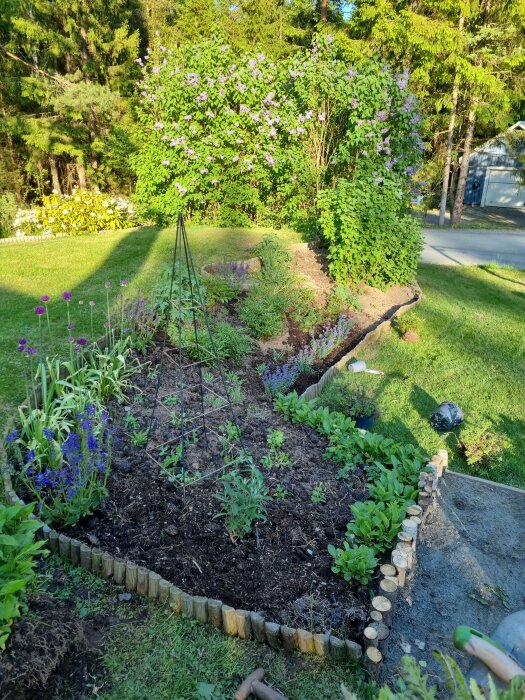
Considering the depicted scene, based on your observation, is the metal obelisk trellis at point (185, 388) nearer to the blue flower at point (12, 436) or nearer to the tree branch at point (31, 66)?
the blue flower at point (12, 436)

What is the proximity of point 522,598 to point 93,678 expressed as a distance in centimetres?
226

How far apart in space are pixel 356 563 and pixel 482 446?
1.94 m

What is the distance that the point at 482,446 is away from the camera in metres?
4.12

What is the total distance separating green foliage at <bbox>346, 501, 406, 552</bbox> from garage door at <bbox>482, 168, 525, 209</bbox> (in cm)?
2371

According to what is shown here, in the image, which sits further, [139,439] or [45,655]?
[139,439]

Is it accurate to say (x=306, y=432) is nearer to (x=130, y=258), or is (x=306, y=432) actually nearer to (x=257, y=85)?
(x=130, y=258)

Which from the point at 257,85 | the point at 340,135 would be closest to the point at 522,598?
the point at 340,135

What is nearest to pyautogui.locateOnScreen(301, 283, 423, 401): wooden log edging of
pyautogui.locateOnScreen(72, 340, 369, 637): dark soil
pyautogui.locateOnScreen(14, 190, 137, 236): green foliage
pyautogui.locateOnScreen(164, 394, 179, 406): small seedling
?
pyautogui.locateOnScreen(72, 340, 369, 637): dark soil

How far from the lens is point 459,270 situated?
33.3ft

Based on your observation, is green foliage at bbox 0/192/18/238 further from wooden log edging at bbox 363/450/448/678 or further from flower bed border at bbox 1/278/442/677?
wooden log edging at bbox 363/450/448/678

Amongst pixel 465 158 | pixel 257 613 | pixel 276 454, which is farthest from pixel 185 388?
pixel 465 158

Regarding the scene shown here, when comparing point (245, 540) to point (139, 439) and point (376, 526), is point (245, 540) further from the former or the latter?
point (139, 439)

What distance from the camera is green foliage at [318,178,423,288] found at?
7.11m

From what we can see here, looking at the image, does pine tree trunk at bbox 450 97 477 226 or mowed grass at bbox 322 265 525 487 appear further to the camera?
pine tree trunk at bbox 450 97 477 226
